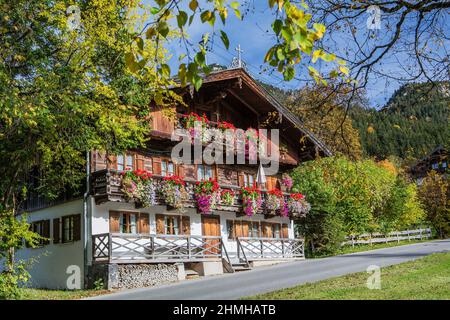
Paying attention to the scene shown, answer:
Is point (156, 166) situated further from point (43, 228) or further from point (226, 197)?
point (43, 228)

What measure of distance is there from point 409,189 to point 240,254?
27.8m

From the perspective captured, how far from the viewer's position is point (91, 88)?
17875 mm

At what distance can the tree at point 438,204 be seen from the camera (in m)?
53.9

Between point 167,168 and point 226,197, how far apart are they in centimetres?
316

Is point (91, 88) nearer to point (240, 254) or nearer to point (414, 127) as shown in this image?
point (240, 254)

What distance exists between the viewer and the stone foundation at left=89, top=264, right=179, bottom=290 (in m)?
21.9

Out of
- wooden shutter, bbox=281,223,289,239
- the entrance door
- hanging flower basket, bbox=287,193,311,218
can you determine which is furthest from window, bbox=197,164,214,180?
wooden shutter, bbox=281,223,289,239

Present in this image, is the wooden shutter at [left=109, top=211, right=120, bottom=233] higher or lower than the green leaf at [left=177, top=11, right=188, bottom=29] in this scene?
lower

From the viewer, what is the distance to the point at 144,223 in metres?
25.3

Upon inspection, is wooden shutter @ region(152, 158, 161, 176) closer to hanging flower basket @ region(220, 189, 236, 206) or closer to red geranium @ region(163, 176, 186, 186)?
red geranium @ region(163, 176, 186, 186)

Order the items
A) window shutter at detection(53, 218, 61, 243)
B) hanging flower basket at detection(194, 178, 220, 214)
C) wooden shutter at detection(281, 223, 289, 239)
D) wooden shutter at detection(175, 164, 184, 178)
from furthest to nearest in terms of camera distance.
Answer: wooden shutter at detection(281, 223, 289, 239), wooden shutter at detection(175, 164, 184, 178), hanging flower basket at detection(194, 178, 220, 214), window shutter at detection(53, 218, 61, 243)

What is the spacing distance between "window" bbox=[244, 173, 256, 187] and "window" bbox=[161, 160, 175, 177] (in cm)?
570

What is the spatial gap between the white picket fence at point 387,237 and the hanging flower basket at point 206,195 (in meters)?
16.7
